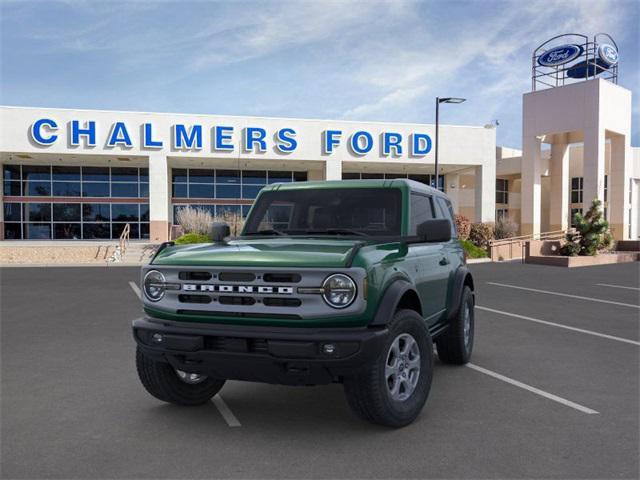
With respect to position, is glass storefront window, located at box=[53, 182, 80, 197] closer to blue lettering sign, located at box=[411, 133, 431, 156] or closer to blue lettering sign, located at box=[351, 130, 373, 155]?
blue lettering sign, located at box=[351, 130, 373, 155]

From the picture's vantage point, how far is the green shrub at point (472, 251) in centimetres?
2489

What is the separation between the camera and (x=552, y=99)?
113 ft

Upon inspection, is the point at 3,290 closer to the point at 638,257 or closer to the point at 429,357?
the point at 429,357

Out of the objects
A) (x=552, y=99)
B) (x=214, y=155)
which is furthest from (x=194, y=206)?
(x=552, y=99)

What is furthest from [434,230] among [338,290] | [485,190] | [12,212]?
[12,212]

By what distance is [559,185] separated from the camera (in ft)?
118

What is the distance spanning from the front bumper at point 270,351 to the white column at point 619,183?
35.3m

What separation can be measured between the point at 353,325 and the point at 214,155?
97.4 feet

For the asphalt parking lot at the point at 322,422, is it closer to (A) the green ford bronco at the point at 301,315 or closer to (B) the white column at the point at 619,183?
(A) the green ford bronco at the point at 301,315

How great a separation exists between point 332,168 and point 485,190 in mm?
10431

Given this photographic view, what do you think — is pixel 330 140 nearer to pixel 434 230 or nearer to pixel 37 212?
pixel 37 212

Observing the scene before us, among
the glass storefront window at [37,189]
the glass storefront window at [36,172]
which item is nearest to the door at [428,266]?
the glass storefront window at [37,189]

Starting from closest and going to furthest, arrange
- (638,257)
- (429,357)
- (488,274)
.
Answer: (429,357), (488,274), (638,257)

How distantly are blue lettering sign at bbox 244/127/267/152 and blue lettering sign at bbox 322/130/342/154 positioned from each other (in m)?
3.67
